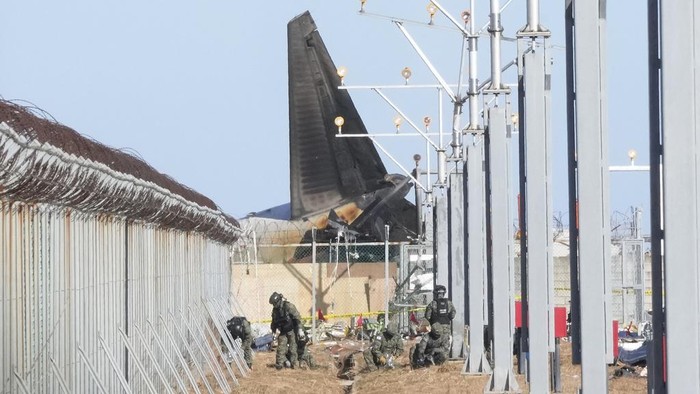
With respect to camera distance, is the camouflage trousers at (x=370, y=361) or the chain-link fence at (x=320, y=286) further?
the chain-link fence at (x=320, y=286)

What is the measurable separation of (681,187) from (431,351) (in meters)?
20.9

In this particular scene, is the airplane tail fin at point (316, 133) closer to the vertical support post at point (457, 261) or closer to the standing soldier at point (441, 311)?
the vertical support post at point (457, 261)

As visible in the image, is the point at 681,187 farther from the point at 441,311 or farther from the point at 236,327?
the point at 236,327

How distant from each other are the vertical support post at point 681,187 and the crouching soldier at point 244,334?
21.0 m

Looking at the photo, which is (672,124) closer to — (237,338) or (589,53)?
(589,53)

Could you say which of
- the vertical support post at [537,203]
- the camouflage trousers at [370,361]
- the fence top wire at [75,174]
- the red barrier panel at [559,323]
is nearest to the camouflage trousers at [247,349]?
the camouflage trousers at [370,361]

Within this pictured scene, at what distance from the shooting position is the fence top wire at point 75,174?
40.7 ft

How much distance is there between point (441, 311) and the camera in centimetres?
3081

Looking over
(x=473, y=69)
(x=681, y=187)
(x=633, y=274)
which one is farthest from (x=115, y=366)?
(x=633, y=274)

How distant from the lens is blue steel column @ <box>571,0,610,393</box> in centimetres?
1361

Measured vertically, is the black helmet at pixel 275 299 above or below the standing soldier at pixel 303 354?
above

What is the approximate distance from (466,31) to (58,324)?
15152 millimetres

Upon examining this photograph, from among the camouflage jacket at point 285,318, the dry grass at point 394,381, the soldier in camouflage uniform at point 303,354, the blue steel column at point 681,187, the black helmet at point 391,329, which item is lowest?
the dry grass at point 394,381

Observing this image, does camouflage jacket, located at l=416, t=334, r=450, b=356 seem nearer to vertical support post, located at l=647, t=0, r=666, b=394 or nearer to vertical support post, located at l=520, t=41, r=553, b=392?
vertical support post, located at l=520, t=41, r=553, b=392
